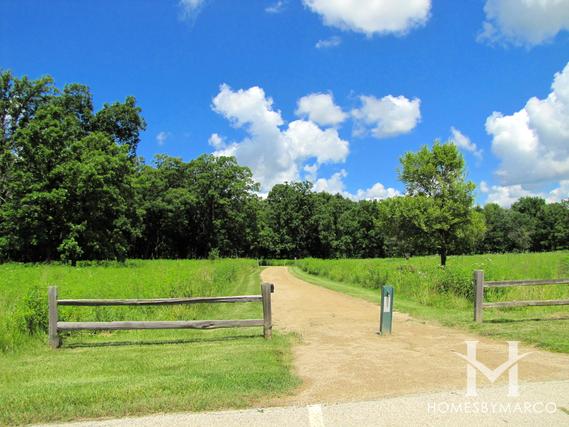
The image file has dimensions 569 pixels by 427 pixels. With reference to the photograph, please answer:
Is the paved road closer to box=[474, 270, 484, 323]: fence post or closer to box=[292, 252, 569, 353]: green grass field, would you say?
box=[292, 252, 569, 353]: green grass field

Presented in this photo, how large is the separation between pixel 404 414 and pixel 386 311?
518 cm

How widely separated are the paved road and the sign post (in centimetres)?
439

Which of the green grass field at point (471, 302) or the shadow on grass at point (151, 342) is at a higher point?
the green grass field at point (471, 302)

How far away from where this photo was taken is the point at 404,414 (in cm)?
478

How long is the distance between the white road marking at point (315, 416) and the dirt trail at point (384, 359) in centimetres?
28

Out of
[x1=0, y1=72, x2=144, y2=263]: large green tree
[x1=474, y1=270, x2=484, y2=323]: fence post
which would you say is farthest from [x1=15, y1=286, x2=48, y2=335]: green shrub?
[x1=0, y1=72, x2=144, y2=263]: large green tree

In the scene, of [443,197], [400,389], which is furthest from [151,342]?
[443,197]

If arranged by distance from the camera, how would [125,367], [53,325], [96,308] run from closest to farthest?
[125,367] → [53,325] → [96,308]

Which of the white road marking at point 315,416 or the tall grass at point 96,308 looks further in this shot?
the tall grass at point 96,308

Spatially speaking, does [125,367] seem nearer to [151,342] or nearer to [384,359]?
[151,342]

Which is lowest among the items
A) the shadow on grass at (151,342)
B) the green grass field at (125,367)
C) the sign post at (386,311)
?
the shadow on grass at (151,342)

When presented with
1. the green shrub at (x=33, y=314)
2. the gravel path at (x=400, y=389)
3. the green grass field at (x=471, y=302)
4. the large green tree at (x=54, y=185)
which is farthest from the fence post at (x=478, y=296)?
the large green tree at (x=54, y=185)

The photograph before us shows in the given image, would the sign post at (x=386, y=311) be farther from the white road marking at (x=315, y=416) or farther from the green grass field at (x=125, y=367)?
the white road marking at (x=315, y=416)

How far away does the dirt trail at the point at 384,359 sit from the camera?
586cm
